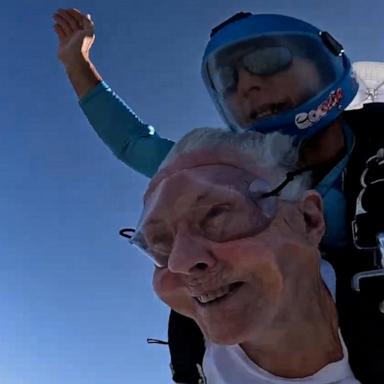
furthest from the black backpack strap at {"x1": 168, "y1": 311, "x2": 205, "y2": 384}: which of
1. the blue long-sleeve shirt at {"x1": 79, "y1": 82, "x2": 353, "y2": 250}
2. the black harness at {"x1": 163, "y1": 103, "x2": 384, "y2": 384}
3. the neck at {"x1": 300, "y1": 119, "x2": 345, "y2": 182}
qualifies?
the blue long-sleeve shirt at {"x1": 79, "y1": 82, "x2": 353, "y2": 250}

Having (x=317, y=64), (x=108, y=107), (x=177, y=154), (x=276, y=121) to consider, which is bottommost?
(x=177, y=154)

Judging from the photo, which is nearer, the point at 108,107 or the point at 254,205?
the point at 254,205

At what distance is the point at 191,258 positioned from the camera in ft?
3.94

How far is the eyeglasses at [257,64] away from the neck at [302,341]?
2.33 ft

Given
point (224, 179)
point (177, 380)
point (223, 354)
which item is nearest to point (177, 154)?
point (224, 179)

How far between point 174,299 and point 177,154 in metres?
0.33

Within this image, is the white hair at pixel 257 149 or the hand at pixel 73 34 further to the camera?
the hand at pixel 73 34

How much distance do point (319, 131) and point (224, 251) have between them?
63 cm

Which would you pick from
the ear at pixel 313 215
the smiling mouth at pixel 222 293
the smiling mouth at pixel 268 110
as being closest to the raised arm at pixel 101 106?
the smiling mouth at pixel 268 110

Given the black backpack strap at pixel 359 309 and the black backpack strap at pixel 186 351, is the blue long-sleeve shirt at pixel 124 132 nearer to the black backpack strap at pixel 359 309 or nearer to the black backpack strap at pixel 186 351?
the black backpack strap at pixel 359 309

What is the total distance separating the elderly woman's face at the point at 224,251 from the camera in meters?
1.20

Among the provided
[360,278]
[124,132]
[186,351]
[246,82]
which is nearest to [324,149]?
[246,82]

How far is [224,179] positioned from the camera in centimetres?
134

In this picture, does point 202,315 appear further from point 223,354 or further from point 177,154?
point 177,154
